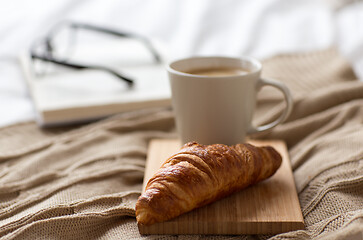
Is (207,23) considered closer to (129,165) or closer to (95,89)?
(95,89)

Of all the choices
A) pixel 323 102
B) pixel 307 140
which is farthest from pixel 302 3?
pixel 307 140

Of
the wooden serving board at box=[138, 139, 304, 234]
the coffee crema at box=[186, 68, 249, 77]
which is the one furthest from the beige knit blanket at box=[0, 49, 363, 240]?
the coffee crema at box=[186, 68, 249, 77]

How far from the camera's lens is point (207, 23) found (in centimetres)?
128

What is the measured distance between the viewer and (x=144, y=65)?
1.04 m

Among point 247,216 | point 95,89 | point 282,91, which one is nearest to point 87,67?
point 95,89

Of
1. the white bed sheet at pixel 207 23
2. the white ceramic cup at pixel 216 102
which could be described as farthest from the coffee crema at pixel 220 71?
the white bed sheet at pixel 207 23

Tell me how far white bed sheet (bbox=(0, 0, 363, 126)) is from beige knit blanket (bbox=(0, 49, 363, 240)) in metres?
0.22

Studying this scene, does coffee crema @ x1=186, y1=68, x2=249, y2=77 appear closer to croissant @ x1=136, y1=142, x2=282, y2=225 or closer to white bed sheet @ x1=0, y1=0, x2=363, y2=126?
croissant @ x1=136, y1=142, x2=282, y2=225

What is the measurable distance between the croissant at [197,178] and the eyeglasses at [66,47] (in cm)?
38

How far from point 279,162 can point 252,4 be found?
843mm

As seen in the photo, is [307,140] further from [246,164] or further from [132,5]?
[132,5]

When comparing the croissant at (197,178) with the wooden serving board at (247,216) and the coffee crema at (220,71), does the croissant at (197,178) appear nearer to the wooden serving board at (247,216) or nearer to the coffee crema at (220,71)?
the wooden serving board at (247,216)

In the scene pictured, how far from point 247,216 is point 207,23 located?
2.77 ft

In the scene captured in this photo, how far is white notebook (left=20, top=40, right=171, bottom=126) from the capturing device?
81cm
